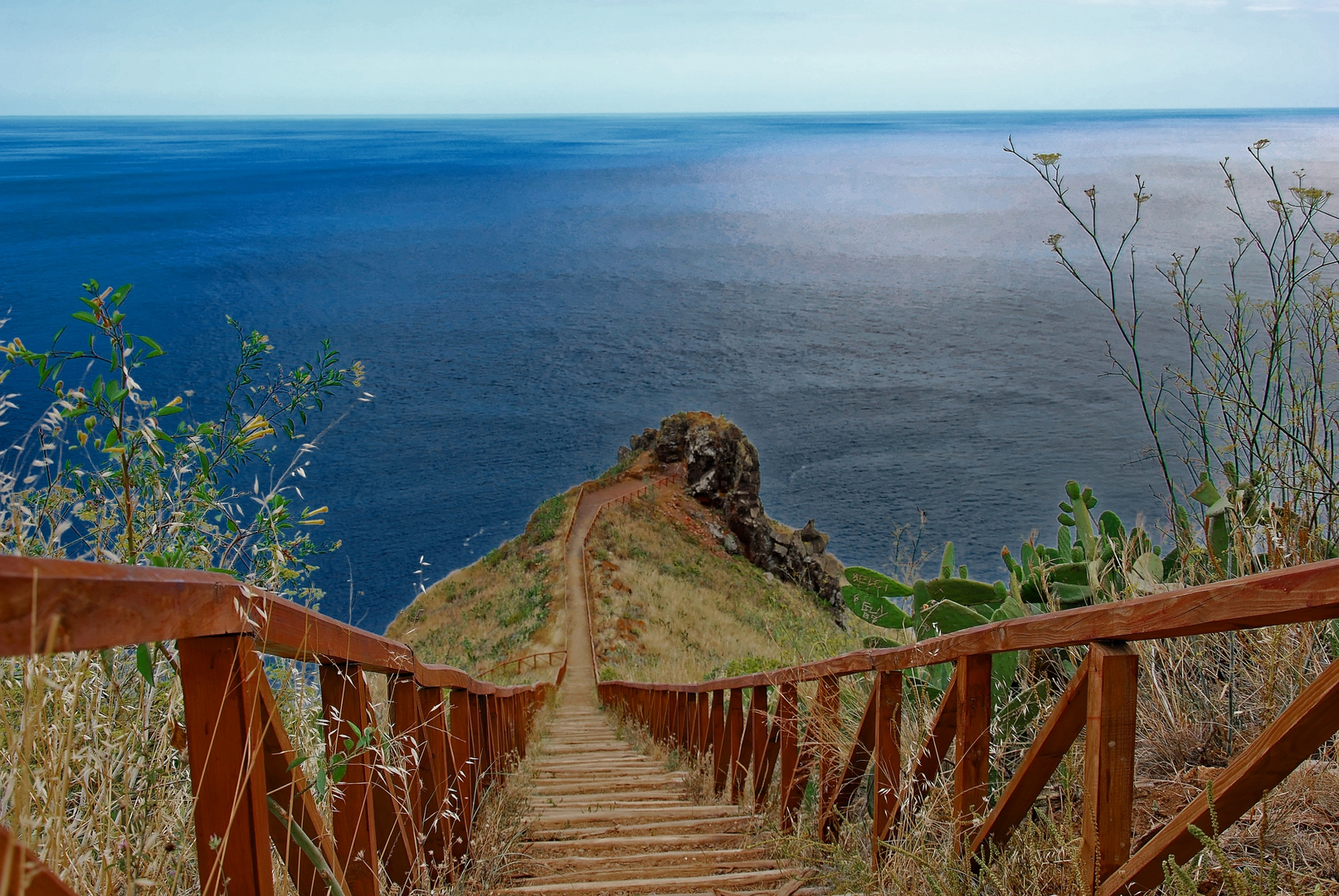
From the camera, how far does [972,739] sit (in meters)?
2.46

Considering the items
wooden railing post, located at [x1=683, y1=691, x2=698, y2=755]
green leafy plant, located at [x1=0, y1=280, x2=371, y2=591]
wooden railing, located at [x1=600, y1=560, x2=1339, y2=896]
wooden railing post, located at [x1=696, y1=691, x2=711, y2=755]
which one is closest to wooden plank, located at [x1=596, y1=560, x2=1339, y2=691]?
wooden railing, located at [x1=600, y1=560, x2=1339, y2=896]

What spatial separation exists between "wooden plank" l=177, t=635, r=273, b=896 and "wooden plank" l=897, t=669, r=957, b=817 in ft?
6.06

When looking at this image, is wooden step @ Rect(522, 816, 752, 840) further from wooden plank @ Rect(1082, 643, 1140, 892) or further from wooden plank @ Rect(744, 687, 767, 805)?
wooden plank @ Rect(1082, 643, 1140, 892)

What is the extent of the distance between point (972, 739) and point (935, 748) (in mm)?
244

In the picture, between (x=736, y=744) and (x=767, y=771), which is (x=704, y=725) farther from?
(x=767, y=771)

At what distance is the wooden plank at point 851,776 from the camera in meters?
3.11

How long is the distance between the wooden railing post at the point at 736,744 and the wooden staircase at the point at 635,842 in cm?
12

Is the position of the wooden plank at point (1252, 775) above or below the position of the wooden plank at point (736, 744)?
above

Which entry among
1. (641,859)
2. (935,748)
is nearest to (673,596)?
(641,859)

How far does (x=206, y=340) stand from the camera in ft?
248

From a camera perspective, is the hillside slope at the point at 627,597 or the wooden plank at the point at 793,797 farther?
the hillside slope at the point at 627,597

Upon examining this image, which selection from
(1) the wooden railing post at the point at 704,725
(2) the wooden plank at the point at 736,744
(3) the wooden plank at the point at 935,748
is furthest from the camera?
(1) the wooden railing post at the point at 704,725

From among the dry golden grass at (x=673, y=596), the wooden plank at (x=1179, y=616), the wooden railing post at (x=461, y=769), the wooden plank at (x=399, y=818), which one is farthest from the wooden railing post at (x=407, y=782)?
the dry golden grass at (x=673, y=596)

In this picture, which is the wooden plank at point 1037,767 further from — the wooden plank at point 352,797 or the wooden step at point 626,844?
the wooden step at point 626,844
